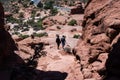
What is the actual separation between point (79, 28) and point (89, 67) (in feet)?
101

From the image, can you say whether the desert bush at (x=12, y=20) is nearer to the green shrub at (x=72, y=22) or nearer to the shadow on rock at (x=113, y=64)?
the green shrub at (x=72, y=22)

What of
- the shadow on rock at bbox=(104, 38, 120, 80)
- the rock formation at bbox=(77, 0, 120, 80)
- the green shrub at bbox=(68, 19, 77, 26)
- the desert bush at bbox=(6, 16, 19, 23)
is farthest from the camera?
the desert bush at bbox=(6, 16, 19, 23)

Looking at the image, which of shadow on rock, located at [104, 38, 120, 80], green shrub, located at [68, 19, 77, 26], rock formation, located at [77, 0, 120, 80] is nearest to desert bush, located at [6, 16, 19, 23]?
green shrub, located at [68, 19, 77, 26]

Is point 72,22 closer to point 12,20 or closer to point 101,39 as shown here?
point 12,20

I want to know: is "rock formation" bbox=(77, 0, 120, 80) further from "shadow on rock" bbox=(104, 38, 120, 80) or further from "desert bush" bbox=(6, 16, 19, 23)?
"desert bush" bbox=(6, 16, 19, 23)

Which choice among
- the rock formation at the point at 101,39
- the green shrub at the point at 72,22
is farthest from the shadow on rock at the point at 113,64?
the green shrub at the point at 72,22

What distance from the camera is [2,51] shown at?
24641mm

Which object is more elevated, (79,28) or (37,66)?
(37,66)

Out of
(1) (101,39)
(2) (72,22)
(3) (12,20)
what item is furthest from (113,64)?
(3) (12,20)

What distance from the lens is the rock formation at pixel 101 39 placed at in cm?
1677

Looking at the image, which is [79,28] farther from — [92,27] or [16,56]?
[92,27]

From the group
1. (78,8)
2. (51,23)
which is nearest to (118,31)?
(51,23)

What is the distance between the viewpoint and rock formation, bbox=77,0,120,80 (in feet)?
55.0

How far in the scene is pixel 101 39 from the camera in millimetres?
18422
